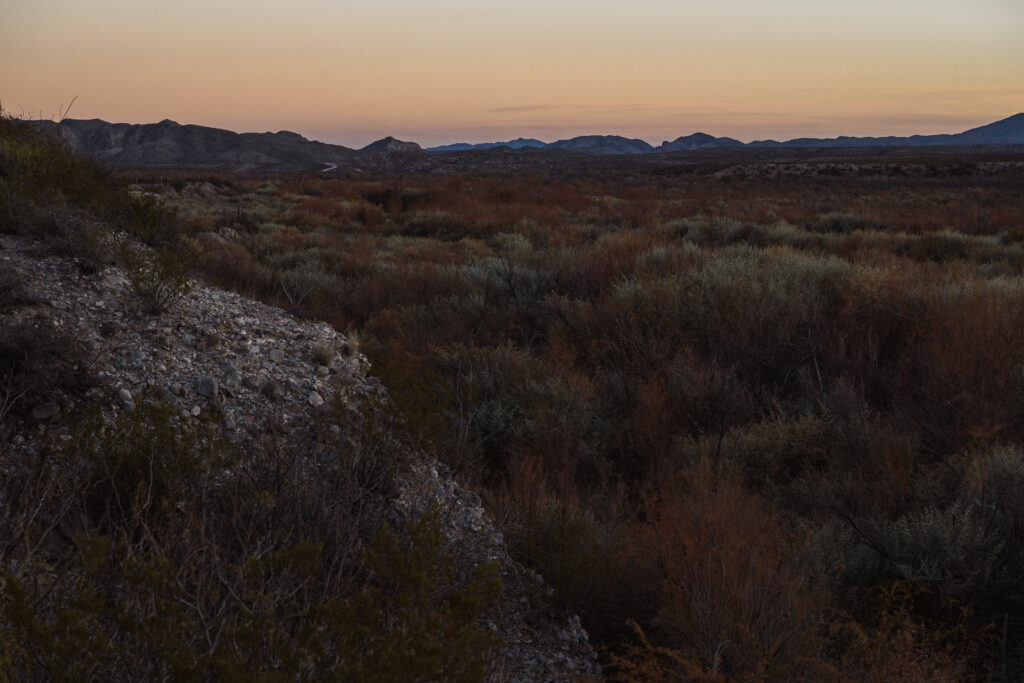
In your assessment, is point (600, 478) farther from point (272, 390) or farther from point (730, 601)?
point (272, 390)

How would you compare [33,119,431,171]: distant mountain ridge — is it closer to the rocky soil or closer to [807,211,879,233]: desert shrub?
[807,211,879,233]: desert shrub

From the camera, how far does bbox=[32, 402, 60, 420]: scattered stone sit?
3.50 m

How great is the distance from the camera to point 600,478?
4109 millimetres

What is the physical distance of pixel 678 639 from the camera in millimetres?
2428

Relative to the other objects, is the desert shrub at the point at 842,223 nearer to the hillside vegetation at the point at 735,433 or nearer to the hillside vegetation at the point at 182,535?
the hillside vegetation at the point at 735,433

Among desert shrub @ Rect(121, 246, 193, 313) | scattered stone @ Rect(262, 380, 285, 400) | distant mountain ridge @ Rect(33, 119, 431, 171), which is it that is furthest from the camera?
distant mountain ridge @ Rect(33, 119, 431, 171)

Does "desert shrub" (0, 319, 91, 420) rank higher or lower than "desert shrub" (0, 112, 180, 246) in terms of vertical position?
lower

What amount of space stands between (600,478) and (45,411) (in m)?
3.30

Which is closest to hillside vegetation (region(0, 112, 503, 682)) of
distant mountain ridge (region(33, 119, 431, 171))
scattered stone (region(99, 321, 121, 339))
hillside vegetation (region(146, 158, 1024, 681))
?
scattered stone (region(99, 321, 121, 339))

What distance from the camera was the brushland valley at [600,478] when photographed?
73.5 inches

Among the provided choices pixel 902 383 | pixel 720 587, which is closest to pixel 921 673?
pixel 720 587

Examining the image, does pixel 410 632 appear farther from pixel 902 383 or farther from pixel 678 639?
pixel 902 383

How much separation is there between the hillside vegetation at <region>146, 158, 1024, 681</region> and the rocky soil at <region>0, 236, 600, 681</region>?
0.20 m

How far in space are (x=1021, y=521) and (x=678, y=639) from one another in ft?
5.91
